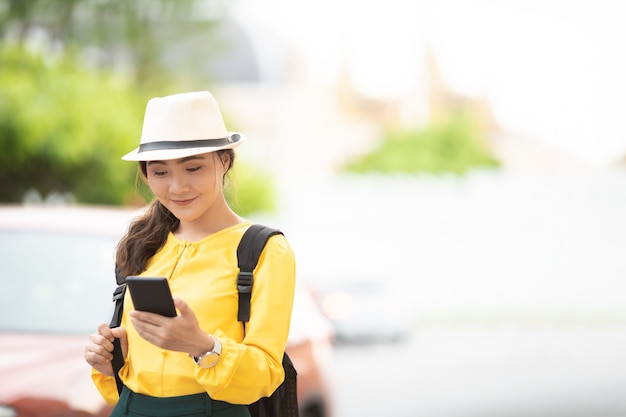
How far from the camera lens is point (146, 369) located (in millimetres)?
2703

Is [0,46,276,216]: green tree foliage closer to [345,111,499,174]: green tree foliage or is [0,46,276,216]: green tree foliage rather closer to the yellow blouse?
the yellow blouse

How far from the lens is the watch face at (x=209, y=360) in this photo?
2.51 m

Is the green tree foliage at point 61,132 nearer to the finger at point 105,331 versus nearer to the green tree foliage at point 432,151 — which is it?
the finger at point 105,331

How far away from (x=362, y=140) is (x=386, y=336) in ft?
215

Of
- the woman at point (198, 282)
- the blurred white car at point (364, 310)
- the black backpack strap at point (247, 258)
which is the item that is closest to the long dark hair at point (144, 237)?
the woman at point (198, 282)

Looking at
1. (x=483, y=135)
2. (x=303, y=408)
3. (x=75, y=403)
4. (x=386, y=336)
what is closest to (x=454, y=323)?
(x=386, y=336)

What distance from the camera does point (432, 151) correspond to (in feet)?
249

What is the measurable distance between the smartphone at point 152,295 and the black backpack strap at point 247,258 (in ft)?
0.81

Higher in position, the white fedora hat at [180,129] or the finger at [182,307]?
the white fedora hat at [180,129]

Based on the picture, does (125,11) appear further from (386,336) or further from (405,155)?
(405,155)

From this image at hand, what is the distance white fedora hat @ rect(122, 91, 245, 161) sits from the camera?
9.04ft

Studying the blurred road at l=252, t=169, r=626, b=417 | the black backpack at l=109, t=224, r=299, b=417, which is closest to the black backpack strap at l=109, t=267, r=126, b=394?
the black backpack at l=109, t=224, r=299, b=417

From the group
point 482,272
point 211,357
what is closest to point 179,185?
point 211,357

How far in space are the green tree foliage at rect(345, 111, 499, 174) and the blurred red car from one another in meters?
68.6
